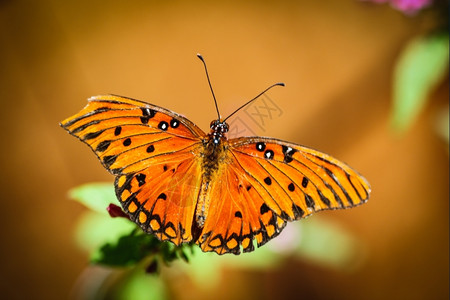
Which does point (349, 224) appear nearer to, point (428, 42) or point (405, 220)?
point (405, 220)

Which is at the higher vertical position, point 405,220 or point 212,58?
point 212,58

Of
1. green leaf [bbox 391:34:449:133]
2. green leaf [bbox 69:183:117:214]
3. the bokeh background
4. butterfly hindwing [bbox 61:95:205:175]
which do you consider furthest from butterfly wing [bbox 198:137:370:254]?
the bokeh background

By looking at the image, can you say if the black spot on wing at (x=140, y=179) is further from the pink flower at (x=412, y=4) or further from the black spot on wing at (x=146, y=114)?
the pink flower at (x=412, y=4)

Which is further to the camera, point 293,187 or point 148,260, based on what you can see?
point 148,260

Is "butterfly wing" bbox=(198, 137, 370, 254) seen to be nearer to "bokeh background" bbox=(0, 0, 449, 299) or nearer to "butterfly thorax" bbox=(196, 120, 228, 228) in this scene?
"butterfly thorax" bbox=(196, 120, 228, 228)

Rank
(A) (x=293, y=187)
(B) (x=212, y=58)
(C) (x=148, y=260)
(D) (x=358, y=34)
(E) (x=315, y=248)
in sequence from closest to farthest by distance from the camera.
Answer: (A) (x=293, y=187) < (C) (x=148, y=260) < (E) (x=315, y=248) < (B) (x=212, y=58) < (D) (x=358, y=34)

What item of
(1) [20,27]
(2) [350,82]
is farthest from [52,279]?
(2) [350,82]

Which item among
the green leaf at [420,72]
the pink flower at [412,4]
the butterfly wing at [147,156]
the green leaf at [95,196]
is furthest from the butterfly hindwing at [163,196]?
the pink flower at [412,4]
